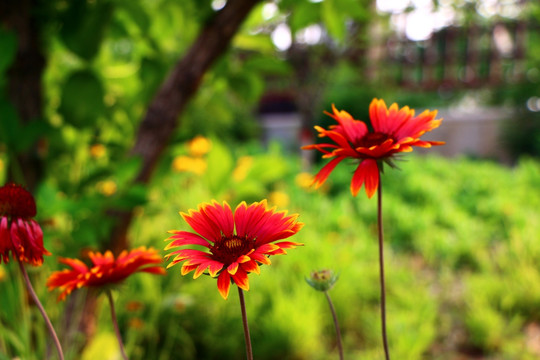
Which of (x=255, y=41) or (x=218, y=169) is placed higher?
(x=255, y=41)

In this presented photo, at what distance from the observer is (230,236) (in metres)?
0.33

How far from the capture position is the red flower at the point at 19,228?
31cm

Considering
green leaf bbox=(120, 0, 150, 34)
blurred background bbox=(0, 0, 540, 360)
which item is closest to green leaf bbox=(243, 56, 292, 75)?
blurred background bbox=(0, 0, 540, 360)

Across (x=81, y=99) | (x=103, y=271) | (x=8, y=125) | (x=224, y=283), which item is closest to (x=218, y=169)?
(x=81, y=99)

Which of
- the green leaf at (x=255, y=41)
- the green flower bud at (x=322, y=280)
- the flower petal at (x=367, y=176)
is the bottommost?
the green flower bud at (x=322, y=280)

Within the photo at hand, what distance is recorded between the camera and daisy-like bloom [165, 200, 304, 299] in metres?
0.28

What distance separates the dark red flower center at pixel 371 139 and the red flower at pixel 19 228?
0.24 metres

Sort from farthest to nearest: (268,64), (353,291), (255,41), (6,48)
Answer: (353,291), (255,41), (268,64), (6,48)

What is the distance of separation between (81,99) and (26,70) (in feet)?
0.60

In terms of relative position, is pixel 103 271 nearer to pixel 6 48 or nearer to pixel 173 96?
pixel 6 48

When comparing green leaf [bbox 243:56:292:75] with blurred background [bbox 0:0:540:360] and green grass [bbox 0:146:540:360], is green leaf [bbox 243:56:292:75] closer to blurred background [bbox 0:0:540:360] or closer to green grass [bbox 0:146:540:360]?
blurred background [bbox 0:0:540:360]

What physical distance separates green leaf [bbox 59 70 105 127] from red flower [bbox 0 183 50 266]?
51 centimetres

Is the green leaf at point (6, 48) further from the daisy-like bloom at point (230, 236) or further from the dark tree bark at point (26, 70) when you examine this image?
the daisy-like bloom at point (230, 236)

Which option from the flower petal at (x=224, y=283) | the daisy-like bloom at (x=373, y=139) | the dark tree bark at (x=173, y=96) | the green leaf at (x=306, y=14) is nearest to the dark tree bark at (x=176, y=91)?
the dark tree bark at (x=173, y=96)
